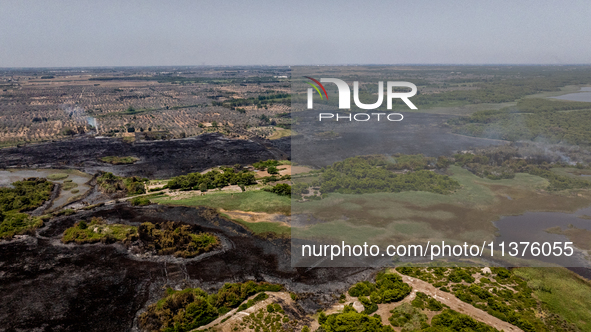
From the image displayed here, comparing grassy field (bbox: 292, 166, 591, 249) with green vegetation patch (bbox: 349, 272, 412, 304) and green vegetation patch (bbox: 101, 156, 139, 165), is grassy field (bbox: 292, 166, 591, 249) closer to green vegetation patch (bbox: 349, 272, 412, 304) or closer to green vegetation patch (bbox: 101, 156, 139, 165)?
green vegetation patch (bbox: 349, 272, 412, 304)

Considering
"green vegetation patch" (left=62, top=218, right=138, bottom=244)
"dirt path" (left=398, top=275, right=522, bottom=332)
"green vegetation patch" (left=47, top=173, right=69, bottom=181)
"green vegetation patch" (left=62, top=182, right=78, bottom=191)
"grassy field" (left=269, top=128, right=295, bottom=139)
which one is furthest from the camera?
"grassy field" (left=269, top=128, right=295, bottom=139)

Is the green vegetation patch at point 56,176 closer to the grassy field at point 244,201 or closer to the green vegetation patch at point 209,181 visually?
the green vegetation patch at point 209,181

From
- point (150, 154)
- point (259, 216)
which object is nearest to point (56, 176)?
point (150, 154)

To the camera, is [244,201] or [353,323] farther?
[244,201]

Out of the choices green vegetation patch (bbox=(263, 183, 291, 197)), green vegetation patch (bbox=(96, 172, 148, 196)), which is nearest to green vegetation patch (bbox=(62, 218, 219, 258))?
green vegetation patch (bbox=(96, 172, 148, 196))

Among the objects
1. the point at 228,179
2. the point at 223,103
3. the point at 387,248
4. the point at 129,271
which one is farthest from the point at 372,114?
the point at 129,271

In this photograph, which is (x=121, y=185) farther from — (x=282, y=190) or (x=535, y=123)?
(x=535, y=123)
